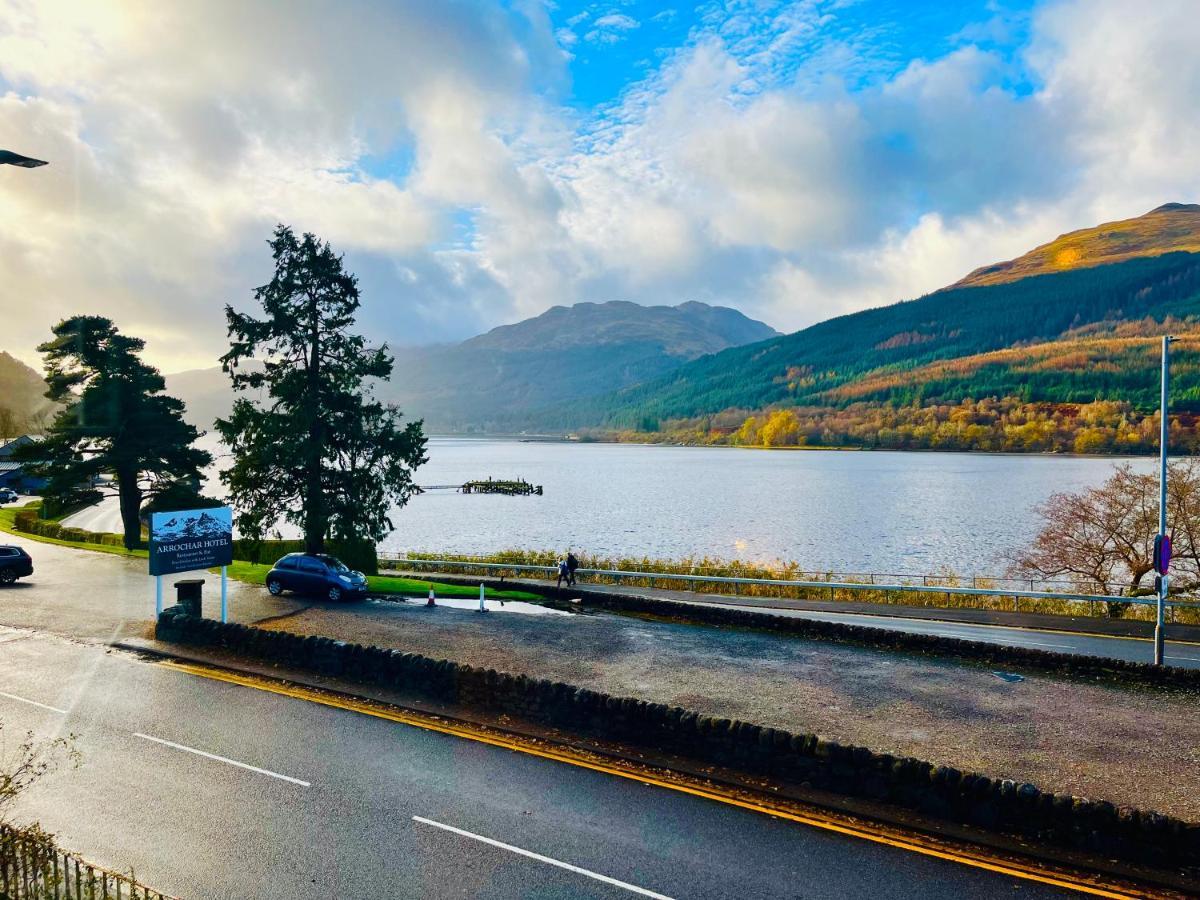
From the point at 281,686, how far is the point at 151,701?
2994mm

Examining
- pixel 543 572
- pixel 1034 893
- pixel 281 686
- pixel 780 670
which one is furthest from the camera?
pixel 543 572

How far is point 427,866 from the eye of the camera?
425 inches

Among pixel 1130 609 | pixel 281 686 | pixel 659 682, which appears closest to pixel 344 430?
pixel 281 686

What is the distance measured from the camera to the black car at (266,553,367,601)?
101 ft

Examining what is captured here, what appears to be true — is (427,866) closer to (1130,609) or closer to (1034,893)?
(1034,893)

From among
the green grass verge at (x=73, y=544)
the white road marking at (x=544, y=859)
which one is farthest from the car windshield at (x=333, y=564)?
the white road marking at (x=544, y=859)

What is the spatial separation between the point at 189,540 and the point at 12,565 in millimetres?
16419

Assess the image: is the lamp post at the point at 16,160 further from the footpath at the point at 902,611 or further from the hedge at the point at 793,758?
the footpath at the point at 902,611

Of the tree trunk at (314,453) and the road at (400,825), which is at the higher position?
the tree trunk at (314,453)

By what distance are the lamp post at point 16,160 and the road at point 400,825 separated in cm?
959

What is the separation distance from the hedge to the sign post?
23.7 feet

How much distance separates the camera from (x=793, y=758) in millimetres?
13633

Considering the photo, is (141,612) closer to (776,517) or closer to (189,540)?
(189,540)

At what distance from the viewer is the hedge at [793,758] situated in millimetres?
11164
